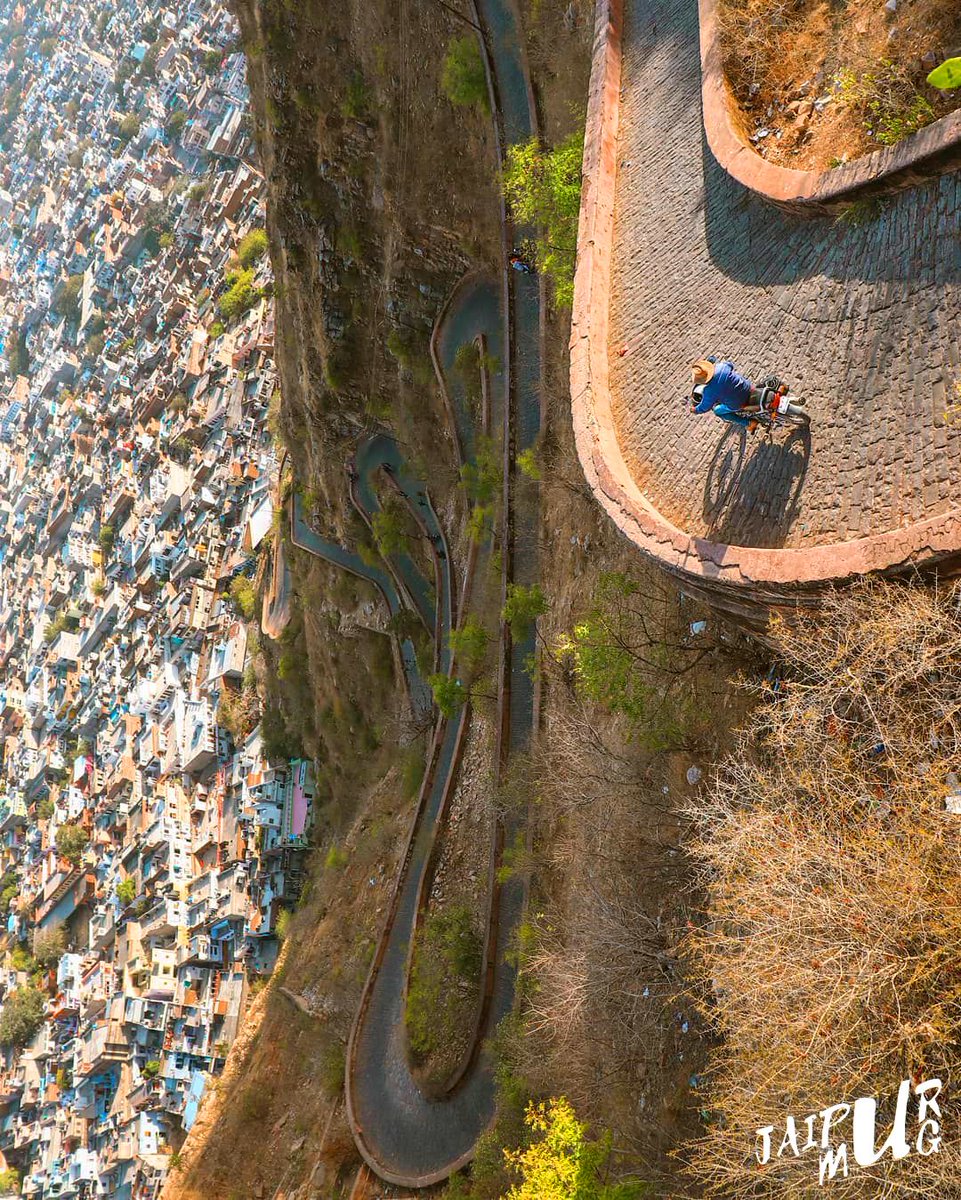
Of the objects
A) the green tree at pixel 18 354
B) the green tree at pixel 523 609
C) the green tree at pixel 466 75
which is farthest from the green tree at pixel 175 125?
the green tree at pixel 523 609

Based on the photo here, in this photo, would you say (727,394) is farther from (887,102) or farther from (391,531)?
(391,531)

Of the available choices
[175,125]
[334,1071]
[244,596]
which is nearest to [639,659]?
[334,1071]

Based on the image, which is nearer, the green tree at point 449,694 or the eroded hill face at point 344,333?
the green tree at point 449,694

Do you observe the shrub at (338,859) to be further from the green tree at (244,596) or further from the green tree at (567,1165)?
the green tree at (244,596)

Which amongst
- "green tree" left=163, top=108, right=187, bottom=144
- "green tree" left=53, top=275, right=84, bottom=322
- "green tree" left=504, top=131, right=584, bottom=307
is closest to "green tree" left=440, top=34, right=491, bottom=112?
"green tree" left=504, top=131, right=584, bottom=307

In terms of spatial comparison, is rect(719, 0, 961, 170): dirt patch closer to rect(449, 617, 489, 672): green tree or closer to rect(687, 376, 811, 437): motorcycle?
rect(687, 376, 811, 437): motorcycle

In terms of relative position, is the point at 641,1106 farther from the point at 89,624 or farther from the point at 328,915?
the point at 89,624
